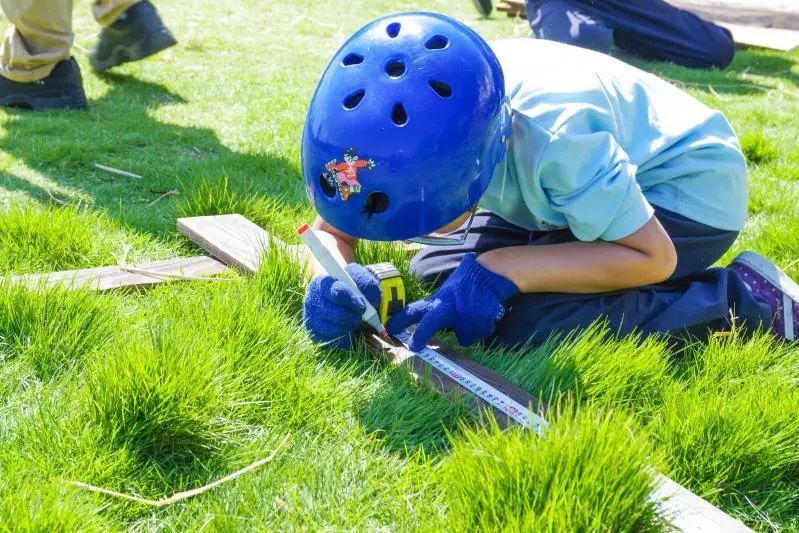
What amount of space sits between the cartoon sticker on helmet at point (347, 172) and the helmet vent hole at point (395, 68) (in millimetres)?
236

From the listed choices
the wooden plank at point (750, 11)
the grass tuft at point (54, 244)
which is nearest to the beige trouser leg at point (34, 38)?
the grass tuft at point (54, 244)

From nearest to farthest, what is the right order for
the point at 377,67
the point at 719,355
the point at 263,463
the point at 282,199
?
the point at 263,463 → the point at 377,67 → the point at 719,355 → the point at 282,199

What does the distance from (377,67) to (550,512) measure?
1.12 meters

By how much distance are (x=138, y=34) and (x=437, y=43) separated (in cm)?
385

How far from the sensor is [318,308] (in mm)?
2387

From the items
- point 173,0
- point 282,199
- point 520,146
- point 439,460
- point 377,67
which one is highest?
point 377,67

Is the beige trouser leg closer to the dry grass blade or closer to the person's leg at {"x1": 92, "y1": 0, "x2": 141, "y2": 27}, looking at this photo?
the person's leg at {"x1": 92, "y1": 0, "x2": 141, "y2": 27}

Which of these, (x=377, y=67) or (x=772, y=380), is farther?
(x=772, y=380)

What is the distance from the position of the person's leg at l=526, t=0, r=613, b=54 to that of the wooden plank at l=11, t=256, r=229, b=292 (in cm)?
451

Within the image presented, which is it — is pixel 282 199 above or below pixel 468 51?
below

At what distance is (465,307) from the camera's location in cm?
238

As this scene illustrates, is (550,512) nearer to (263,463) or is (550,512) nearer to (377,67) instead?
(263,463)

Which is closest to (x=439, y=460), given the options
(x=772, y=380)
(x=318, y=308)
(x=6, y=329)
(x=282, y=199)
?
(x=318, y=308)

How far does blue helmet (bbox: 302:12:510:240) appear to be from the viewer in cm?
206
